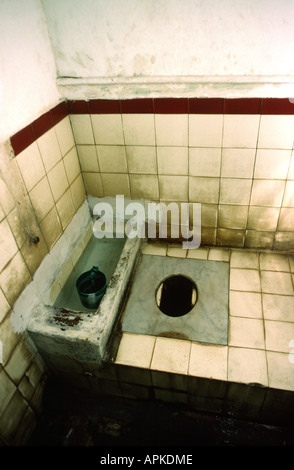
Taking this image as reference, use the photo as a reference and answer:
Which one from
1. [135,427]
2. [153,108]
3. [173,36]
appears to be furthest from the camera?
[153,108]

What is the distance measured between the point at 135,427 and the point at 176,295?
1.09 meters

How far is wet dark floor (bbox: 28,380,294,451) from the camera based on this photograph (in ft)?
7.18

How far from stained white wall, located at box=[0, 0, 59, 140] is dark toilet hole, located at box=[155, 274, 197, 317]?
68.3 inches

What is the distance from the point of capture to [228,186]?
105 inches

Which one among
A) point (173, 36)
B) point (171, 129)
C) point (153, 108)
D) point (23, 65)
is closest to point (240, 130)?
point (171, 129)

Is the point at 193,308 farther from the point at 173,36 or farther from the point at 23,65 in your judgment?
the point at 23,65

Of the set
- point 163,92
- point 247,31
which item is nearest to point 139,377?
point 163,92

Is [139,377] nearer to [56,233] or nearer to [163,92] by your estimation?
[56,233]

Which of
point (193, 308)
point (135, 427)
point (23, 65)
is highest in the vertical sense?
point (23, 65)

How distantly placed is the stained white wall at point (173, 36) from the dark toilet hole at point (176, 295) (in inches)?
67.4

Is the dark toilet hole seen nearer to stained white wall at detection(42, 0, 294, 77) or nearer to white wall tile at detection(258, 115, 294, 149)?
white wall tile at detection(258, 115, 294, 149)

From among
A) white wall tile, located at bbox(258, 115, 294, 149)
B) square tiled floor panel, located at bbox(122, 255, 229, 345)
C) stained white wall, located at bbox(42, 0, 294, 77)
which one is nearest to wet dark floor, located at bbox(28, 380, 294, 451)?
square tiled floor panel, located at bbox(122, 255, 229, 345)

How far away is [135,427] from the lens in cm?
230

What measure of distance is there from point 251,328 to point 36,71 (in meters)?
2.45
